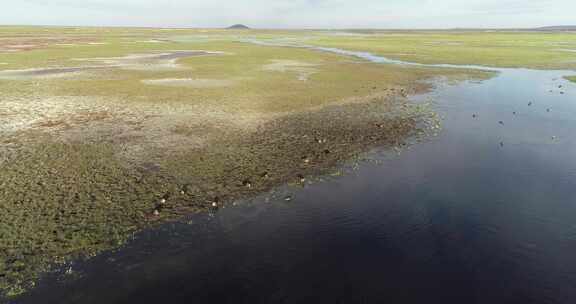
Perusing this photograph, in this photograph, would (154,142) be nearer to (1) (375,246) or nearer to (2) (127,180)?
(2) (127,180)

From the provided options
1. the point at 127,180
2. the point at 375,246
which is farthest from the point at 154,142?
the point at 375,246

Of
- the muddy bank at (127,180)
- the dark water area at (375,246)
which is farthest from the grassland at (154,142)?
the dark water area at (375,246)

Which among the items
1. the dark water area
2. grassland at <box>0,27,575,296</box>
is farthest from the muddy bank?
the dark water area

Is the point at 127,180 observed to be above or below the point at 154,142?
below

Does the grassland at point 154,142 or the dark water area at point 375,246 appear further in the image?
the grassland at point 154,142

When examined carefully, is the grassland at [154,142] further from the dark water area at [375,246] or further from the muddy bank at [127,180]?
the dark water area at [375,246]

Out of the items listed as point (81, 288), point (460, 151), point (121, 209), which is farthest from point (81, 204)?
point (460, 151)
